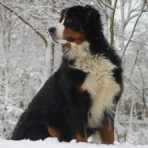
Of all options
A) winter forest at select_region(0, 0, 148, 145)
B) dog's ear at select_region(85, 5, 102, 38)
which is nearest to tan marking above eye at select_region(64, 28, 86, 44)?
dog's ear at select_region(85, 5, 102, 38)

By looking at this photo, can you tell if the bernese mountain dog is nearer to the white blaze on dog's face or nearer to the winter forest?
the white blaze on dog's face

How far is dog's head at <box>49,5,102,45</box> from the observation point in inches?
242

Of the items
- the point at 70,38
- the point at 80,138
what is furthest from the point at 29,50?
the point at 80,138

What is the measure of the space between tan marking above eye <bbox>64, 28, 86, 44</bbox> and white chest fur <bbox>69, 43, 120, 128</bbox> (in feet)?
1.08

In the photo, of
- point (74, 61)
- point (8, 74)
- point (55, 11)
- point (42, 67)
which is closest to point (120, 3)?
point (55, 11)

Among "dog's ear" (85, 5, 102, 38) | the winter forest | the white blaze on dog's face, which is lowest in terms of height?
the winter forest

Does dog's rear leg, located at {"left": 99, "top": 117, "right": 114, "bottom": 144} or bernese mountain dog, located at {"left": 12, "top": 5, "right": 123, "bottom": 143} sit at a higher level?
bernese mountain dog, located at {"left": 12, "top": 5, "right": 123, "bottom": 143}

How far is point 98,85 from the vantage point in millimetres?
5918

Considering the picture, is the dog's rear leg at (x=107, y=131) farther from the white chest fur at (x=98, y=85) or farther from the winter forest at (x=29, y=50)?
the winter forest at (x=29, y=50)

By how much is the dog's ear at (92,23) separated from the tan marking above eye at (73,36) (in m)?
0.11

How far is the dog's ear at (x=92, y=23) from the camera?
6.19 meters

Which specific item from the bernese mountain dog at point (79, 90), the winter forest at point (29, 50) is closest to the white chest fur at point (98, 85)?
the bernese mountain dog at point (79, 90)

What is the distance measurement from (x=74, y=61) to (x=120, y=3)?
32.8 ft

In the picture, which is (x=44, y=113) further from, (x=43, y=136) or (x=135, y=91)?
(x=135, y=91)
